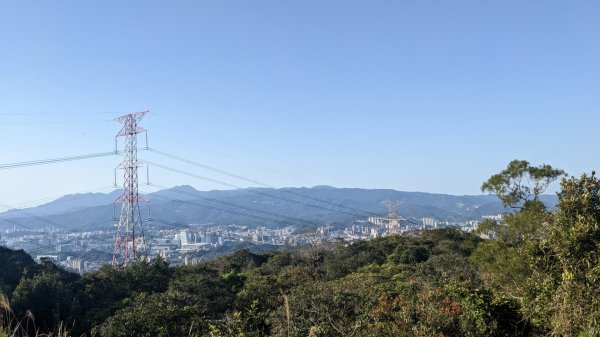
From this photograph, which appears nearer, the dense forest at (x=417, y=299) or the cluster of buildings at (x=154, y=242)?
the dense forest at (x=417, y=299)

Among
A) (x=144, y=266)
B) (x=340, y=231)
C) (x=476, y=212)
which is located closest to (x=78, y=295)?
(x=144, y=266)

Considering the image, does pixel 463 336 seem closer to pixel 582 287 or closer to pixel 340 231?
pixel 582 287

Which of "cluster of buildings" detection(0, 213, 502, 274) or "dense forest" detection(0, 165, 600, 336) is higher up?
"dense forest" detection(0, 165, 600, 336)

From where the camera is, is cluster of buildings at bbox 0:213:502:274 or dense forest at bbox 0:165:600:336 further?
cluster of buildings at bbox 0:213:502:274

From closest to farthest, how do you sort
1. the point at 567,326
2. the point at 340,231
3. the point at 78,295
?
the point at 567,326
the point at 78,295
the point at 340,231

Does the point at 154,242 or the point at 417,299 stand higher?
the point at 417,299

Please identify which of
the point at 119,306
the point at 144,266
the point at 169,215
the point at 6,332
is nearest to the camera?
the point at 6,332

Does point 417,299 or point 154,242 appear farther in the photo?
point 154,242

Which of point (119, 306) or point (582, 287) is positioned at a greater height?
point (582, 287)

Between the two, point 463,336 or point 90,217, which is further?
point 90,217

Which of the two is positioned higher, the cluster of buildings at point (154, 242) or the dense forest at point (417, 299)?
the dense forest at point (417, 299)
